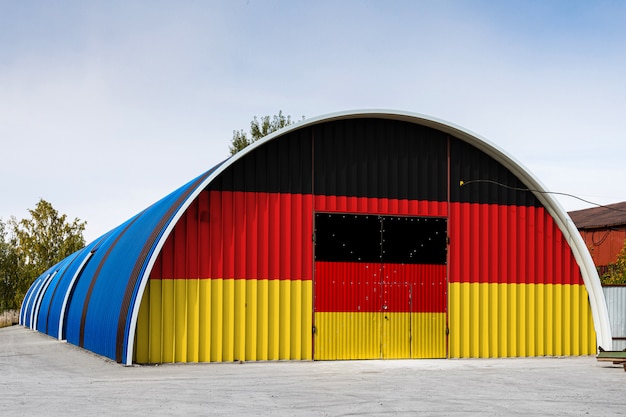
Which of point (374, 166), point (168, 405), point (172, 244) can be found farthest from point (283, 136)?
point (168, 405)

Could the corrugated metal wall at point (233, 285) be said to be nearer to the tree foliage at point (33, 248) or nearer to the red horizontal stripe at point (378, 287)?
the red horizontal stripe at point (378, 287)

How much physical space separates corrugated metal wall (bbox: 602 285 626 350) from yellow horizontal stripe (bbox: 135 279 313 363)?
9332 mm

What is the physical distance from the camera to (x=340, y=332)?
18.9 meters

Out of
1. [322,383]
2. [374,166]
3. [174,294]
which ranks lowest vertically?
[322,383]

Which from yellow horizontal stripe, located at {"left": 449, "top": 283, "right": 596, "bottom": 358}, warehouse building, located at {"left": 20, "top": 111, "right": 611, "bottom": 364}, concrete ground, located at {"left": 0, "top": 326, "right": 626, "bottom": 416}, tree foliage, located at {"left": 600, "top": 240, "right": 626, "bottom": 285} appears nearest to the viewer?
concrete ground, located at {"left": 0, "top": 326, "right": 626, "bottom": 416}

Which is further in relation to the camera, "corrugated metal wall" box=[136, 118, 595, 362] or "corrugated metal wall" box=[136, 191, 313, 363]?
"corrugated metal wall" box=[136, 118, 595, 362]

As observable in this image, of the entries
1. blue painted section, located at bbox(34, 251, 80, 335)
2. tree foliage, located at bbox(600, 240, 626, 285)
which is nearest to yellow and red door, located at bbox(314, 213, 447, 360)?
tree foliage, located at bbox(600, 240, 626, 285)

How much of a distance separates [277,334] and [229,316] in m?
1.19

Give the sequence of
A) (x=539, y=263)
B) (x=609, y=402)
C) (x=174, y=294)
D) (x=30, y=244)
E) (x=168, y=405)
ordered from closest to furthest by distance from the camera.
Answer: (x=168, y=405), (x=609, y=402), (x=174, y=294), (x=539, y=263), (x=30, y=244)

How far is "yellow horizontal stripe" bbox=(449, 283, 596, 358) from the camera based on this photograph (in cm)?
2009

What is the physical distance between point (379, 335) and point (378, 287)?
1.14 metres

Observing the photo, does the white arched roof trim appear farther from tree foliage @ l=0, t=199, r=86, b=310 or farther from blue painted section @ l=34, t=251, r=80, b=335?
tree foliage @ l=0, t=199, r=86, b=310

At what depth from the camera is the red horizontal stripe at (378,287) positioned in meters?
18.9

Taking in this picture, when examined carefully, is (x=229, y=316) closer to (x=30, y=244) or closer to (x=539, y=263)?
(x=539, y=263)
